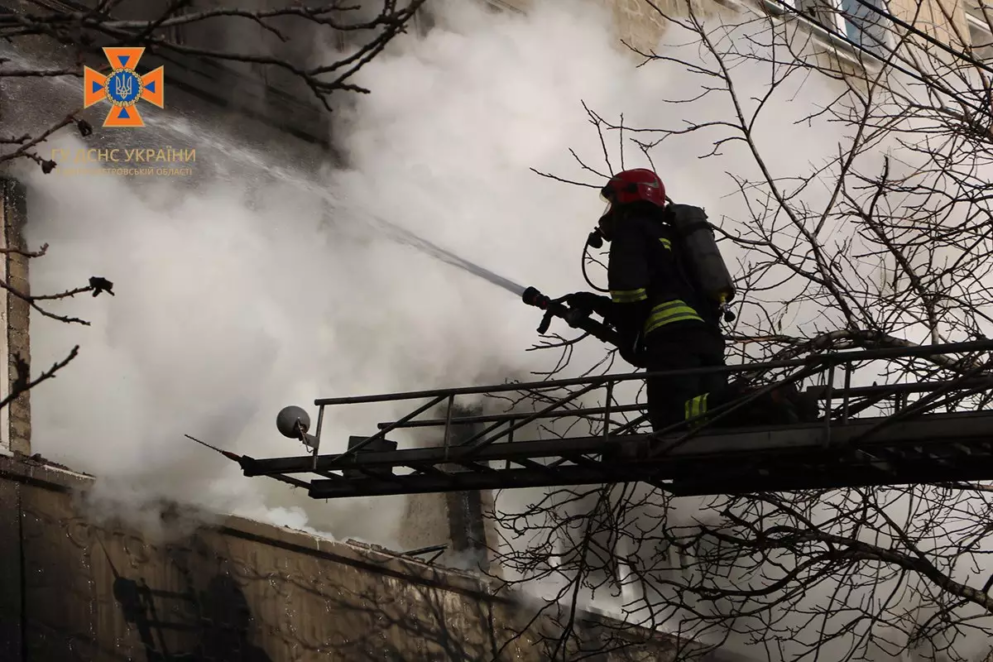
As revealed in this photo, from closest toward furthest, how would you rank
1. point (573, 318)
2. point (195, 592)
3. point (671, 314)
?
point (671, 314) < point (573, 318) < point (195, 592)

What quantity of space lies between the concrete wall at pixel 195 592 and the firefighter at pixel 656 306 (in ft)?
7.55

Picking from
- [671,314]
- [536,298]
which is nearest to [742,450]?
[671,314]

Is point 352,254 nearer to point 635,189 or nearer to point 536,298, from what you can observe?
point 536,298

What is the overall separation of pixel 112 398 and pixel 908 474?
495 cm

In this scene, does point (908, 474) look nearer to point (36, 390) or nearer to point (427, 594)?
point (427, 594)

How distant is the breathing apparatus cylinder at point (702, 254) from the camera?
4.96 meters

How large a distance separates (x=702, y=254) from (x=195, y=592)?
3.34 meters

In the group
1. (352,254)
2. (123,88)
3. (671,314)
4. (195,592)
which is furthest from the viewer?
(352,254)

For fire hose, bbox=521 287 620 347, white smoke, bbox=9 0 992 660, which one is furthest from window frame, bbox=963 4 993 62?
fire hose, bbox=521 287 620 347

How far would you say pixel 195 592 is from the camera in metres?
6.45

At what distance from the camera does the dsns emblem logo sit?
28.2 feet

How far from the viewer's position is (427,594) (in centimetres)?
773

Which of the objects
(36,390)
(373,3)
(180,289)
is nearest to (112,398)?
(36,390)

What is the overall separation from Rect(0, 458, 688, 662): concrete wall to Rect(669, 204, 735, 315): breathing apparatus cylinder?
8.47 feet
